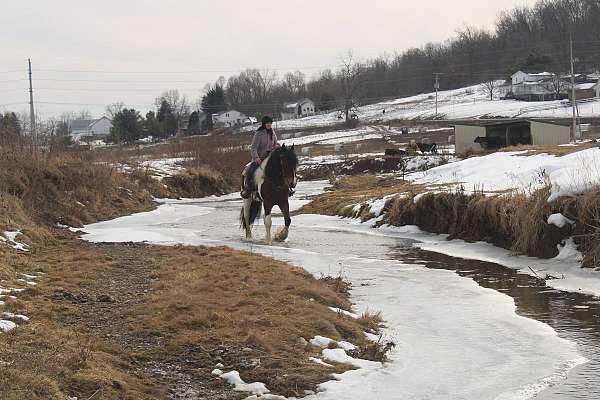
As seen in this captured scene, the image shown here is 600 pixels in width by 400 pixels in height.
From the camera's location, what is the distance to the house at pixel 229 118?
467 ft

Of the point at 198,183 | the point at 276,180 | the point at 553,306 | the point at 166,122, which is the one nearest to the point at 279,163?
the point at 276,180

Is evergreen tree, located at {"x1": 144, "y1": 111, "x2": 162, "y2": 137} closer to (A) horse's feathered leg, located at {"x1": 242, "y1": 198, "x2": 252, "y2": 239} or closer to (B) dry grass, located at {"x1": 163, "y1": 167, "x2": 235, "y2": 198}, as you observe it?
(B) dry grass, located at {"x1": 163, "y1": 167, "x2": 235, "y2": 198}

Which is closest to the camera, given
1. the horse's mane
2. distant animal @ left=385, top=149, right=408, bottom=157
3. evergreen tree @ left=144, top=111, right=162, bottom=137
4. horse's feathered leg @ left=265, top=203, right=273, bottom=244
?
the horse's mane

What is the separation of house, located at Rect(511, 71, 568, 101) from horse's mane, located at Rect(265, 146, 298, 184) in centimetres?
11732

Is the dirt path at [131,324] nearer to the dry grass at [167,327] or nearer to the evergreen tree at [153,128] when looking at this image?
the dry grass at [167,327]

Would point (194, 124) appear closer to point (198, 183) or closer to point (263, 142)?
point (198, 183)

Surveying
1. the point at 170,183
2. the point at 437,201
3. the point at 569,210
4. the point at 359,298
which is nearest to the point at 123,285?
the point at 359,298

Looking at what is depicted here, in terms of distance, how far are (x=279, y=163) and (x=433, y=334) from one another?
948cm

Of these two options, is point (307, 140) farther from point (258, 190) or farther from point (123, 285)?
point (123, 285)

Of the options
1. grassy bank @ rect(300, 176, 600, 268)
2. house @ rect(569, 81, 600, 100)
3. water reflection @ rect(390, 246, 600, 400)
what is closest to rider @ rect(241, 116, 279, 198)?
water reflection @ rect(390, 246, 600, 400)

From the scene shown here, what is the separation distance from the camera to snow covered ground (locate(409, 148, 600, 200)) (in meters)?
14.9

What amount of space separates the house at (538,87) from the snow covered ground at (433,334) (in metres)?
120

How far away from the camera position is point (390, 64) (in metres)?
196

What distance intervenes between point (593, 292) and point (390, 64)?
191 meters
